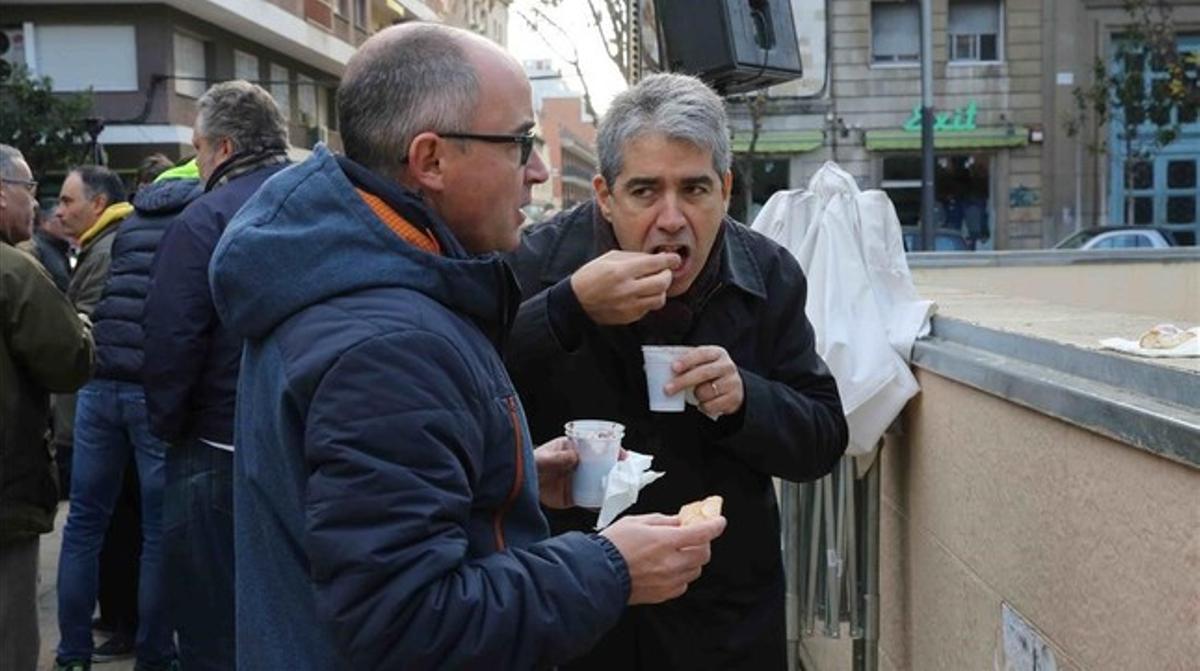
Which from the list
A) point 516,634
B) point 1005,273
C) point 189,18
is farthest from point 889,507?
point 189,18

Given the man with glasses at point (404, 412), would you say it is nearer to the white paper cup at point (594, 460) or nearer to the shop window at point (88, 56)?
the white paper cup at point (594, 460)

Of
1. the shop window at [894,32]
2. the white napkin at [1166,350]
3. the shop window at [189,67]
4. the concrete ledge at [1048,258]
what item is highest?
the shop window at [894,32]

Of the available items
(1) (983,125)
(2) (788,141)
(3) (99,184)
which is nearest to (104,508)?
(3) (99,184)

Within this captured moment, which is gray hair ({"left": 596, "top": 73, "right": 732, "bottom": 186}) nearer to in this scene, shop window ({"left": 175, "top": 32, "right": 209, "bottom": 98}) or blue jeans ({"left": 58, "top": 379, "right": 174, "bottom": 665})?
blue jeans ({"left": 58, "top": 379, "right": 174, "bottom": 665})

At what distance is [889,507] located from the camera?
360cm

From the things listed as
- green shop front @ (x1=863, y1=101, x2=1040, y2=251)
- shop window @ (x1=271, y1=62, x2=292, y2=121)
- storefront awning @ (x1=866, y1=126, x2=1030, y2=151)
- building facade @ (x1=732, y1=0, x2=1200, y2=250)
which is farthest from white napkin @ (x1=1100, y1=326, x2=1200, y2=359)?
shop window @ (x1=271, y1=62, x2=292, y2=121)

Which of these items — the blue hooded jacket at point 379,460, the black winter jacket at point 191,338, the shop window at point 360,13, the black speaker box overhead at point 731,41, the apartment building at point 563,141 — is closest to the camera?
the blue hooded jacket at point 379,460

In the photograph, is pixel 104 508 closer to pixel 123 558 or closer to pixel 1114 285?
pixel 123 558

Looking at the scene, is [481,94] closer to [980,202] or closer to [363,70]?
[363,70]

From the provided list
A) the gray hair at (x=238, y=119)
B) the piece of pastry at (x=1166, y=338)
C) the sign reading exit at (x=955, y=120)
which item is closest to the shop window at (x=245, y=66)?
the sign reading exit at (x=955, y=120)

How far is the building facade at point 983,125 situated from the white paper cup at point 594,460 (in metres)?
27.3

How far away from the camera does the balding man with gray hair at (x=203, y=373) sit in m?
4.09

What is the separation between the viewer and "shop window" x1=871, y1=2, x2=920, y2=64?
29781 mm

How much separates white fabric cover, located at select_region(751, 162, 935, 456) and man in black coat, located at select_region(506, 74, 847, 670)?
0.47 m
